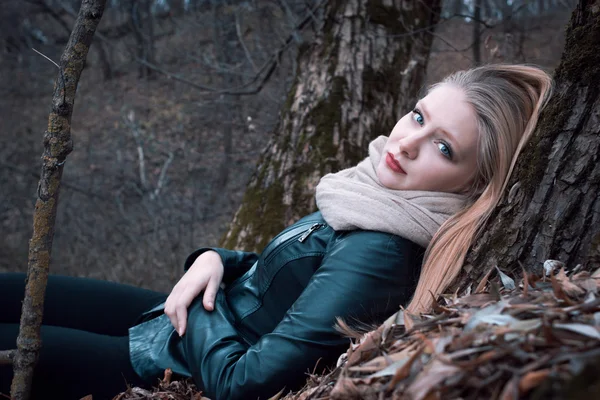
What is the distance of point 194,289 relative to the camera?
6.63 feet

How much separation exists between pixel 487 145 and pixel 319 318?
796 mm

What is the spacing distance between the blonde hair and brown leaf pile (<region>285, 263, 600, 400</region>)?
1.18ft

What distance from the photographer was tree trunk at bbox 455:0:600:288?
1.48 m

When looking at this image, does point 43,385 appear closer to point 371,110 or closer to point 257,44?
point 371,110

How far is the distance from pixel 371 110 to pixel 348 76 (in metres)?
0.25

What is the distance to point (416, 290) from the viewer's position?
1.75 m

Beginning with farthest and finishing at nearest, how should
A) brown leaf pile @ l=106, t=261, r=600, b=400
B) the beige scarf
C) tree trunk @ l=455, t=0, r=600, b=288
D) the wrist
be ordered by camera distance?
the wrist < the beige scarf < tree trunk @ l=455, t=0, r=600, b=288 < brown leaf pile @ l=106, t=261, r=600, b=400

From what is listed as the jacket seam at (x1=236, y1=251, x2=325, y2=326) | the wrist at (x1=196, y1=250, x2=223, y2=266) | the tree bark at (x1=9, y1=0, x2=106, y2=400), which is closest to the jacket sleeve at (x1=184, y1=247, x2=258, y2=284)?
the wrist at (x1=196, y1=250, x2=223, y2=266)

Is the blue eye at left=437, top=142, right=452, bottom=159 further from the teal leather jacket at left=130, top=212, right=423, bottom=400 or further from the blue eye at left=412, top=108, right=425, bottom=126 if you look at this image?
the teal leather jacket at left=130, top=212, right=423, bottom=400

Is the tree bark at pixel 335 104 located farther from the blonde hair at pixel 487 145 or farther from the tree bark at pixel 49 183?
the tree bark at pixel 49 183

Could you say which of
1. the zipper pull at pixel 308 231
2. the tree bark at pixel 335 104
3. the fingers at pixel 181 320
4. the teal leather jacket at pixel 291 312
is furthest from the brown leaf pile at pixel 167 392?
the tree bark at pixel 335 104

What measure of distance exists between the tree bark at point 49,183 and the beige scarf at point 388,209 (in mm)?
889

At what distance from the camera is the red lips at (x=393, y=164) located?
190cm

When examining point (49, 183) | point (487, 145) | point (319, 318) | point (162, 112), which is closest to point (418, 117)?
point (487, 145)
